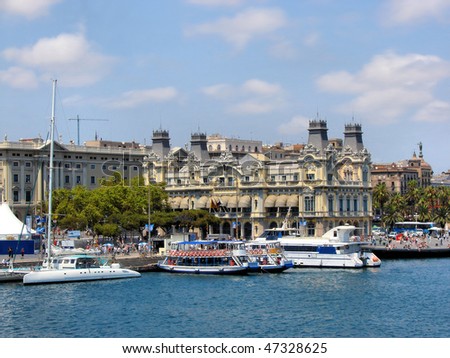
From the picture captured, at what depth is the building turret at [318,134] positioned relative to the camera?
134000 millimetres

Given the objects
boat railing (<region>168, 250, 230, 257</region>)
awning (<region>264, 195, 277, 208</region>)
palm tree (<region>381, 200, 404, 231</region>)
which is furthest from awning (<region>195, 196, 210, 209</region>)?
boat railing (<region>168, 250, 230, 257</region>)

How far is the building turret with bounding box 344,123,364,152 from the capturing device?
442ft

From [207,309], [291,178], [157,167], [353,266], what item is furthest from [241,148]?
[207,309]

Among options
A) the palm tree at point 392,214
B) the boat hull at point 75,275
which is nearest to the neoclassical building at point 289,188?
the palm tree at point 392,214

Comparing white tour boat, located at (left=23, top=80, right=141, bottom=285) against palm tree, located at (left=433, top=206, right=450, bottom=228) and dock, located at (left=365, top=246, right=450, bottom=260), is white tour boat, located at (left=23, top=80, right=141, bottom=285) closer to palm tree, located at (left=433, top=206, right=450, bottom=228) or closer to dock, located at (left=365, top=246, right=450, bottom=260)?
dock, located at (left=365, top=246, right=450, bottom=260)

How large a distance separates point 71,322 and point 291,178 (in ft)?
249

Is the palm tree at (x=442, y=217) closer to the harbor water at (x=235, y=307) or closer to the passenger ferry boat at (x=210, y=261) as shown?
the harbor water at (x=235, y=307)

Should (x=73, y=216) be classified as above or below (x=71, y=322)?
above

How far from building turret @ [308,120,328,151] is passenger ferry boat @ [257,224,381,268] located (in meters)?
33.7

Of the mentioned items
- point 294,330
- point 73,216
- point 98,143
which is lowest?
point 294,330

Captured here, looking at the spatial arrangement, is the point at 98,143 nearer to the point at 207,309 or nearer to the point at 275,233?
the point at 275,233

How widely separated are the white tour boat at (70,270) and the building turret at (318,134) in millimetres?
53573

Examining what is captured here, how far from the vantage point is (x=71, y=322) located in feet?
196

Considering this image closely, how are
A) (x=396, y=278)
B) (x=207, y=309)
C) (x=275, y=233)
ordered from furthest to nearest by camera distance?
(x=275, y=233) < (x=396, y=278) < (x=207, y=309)
